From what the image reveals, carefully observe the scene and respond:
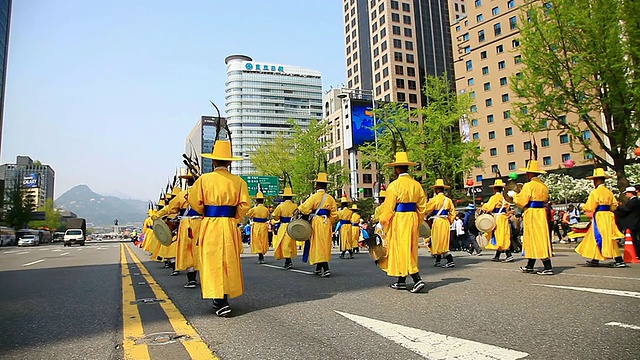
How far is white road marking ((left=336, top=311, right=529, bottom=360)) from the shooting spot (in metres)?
3.15

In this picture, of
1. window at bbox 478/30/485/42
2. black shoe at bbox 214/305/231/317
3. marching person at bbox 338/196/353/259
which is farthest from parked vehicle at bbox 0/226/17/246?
window at bbox 478/30/485/42

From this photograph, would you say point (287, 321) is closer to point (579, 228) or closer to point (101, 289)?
point (101, 289)

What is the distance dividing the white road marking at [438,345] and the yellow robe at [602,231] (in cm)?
686

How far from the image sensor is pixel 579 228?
10.5 m

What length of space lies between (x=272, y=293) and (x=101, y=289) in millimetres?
3251

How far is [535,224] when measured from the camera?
807cm

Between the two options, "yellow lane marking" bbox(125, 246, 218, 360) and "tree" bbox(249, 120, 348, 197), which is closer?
"yellow lane marking" bbox(125, 246, 218, 360)

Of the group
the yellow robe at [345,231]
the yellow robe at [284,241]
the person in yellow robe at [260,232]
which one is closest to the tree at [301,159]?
the yellow robe at [345,231]

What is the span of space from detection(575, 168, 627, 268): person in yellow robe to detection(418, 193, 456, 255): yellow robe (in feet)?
9.00

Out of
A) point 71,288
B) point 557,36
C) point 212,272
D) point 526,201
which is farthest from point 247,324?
point 557,36

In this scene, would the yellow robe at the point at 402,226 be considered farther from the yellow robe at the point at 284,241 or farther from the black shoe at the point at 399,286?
the yellow robe at the point at 284,241

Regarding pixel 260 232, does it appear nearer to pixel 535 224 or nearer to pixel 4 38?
pixel 535 224

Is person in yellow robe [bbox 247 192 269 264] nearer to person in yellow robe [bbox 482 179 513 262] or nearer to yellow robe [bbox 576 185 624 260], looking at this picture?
person in yellow robe [bbox 482 179 513 262]

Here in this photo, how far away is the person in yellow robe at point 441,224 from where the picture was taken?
993 centimetres
